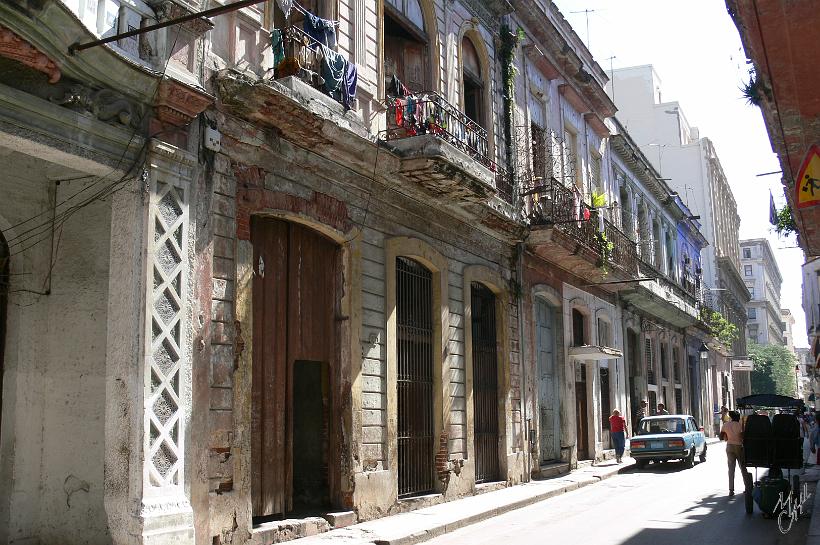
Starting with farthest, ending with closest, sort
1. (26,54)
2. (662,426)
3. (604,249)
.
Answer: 1. (662,426)
2. (604,249)
3. (26,54)

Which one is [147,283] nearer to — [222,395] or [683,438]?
[222,395]

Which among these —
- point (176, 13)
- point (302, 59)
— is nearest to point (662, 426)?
point (302, 59)

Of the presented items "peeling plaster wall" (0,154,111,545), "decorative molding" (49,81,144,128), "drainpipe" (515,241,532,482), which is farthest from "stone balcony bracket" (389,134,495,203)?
"peeling plaster wall" (0,154,111,545)

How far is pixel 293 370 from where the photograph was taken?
414 inches

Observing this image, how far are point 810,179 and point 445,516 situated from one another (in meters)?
6.23

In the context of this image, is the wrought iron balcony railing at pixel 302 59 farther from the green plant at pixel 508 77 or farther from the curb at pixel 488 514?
the green plant at pixel 508 77

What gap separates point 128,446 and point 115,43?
3640 millimetres

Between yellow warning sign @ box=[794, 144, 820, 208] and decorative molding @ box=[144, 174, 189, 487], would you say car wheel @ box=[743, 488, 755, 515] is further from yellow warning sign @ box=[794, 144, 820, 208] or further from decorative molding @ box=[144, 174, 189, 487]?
decorative molding @ box=[144, 174, 189, 487]

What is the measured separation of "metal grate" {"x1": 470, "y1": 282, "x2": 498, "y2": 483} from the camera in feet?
49.1

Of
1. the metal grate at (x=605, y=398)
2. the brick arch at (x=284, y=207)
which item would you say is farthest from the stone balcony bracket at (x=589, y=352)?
the brick arch at (x=284, y=207)

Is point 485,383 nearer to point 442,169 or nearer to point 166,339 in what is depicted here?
point 442,169

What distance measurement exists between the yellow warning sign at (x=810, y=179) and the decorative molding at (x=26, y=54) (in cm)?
777

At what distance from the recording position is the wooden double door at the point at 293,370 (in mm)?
9602

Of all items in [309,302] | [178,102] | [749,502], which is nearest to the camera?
[178,102]
